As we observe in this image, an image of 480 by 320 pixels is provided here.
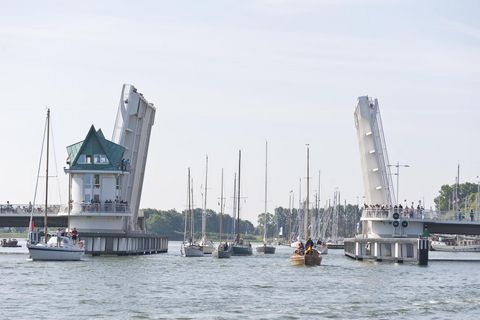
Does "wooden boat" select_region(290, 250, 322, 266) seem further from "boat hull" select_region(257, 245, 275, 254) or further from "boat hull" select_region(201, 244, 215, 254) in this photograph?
"boat hull" select_region(257, 245, 275, 254)

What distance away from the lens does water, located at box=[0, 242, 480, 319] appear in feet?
149

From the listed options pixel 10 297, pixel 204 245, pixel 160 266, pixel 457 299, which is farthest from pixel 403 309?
pixel 204 245

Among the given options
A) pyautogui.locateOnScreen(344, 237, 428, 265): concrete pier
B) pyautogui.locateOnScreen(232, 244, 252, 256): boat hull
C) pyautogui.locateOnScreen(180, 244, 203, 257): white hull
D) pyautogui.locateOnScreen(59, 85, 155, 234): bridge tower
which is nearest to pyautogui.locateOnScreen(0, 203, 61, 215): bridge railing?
pyautogui.locateOnScreen(59, 85, 155, 234): bridge tower

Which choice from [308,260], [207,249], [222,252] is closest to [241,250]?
[207,249]

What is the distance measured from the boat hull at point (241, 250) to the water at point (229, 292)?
26.1 meters

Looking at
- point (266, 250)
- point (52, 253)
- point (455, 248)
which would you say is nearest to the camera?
point (52, 253)

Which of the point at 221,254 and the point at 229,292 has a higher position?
the point at 221,254

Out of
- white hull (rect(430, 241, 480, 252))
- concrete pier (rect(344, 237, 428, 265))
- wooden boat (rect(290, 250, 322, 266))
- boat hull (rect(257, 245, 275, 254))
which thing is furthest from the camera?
white hull (rect(430, 241, 480, 252))

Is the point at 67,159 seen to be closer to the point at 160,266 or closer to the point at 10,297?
the point at 160,266

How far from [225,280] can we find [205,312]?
19174mm

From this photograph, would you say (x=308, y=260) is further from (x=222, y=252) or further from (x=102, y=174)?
(x=102, y=174)

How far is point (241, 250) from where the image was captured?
107625mm

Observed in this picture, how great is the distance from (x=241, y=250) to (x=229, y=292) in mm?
52475

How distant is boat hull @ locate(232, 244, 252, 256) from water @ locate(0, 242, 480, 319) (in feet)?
85.6
